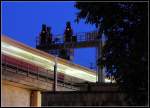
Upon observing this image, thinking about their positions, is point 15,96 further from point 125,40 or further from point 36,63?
point 125,40

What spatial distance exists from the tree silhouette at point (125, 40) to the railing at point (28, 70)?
52.9ft

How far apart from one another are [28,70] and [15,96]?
2279 mm

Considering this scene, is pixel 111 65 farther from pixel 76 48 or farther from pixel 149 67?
pixel 76 48

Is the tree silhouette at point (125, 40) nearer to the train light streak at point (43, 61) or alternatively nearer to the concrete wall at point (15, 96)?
the train light streak at point (43, 61)

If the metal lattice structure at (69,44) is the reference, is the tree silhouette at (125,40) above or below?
below

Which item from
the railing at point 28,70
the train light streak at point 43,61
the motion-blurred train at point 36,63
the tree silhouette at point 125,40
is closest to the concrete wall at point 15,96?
the railing at point 28,70

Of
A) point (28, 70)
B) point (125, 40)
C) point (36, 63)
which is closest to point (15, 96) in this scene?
point (28, 70)

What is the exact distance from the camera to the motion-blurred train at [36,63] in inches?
1222

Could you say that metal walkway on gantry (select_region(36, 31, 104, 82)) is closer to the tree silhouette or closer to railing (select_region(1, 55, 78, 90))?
railing (select_region(1, 55, 78, 90))

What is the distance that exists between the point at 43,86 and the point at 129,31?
2362 cm

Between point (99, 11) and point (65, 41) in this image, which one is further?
point (65, 41)

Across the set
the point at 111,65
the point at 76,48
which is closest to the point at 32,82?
the point at 76,48

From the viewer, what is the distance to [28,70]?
33.5 meters

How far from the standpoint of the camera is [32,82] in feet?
112
